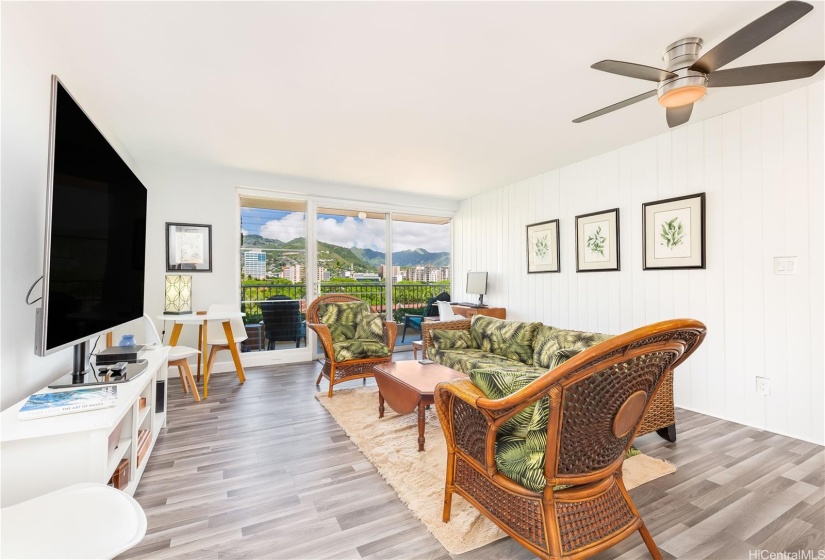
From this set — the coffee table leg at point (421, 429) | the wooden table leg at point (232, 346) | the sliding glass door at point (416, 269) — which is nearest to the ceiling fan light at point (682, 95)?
the coffee table leg at point (421, 429)

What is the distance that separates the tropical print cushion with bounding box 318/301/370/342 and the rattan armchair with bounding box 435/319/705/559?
106 inches

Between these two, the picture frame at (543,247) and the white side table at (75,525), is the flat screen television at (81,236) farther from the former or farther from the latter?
the picture frame at (543,247)

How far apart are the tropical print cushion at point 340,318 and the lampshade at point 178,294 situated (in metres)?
1.50

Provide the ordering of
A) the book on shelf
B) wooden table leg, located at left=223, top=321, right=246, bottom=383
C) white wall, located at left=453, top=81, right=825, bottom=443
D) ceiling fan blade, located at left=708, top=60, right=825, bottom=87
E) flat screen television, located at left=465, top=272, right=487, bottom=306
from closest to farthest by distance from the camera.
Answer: the book on shelf
ceiling fan blade, located at left=708, top=60, right=825, bottom=87
white wall, located at left=453, top=81, right=825, bottom=443
wooden table leg, located at left=223, top=321, right=246, bottom=383
flat screen television, located at left=465, top=272, right=487, bottom=306

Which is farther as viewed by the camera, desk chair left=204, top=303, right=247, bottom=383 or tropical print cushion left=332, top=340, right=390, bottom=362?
desk chair left=204, top=303, right=247, bottom=383

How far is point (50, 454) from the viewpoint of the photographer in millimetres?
1317

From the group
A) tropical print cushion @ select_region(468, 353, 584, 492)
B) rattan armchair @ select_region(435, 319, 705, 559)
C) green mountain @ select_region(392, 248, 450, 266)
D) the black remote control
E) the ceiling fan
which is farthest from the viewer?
green mountain @ select_region(392, 248, 450, 266)

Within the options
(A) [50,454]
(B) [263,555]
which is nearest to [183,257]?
(A) [50,454]

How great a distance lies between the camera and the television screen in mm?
1488

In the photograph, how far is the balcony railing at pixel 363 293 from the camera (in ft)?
16.2

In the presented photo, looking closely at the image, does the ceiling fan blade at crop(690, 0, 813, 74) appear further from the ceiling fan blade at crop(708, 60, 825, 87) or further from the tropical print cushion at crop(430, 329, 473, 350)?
the tropical print cushion at crop(430, 329, 473, 350)

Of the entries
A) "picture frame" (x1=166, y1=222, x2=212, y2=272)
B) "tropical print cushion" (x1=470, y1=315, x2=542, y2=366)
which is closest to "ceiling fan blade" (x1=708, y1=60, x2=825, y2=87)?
"tropical print cushion" (x1=470, y1=315, x2=542, y2=366)

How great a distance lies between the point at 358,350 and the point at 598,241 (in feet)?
9.16

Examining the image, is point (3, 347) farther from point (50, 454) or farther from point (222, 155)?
point (222, 155)
